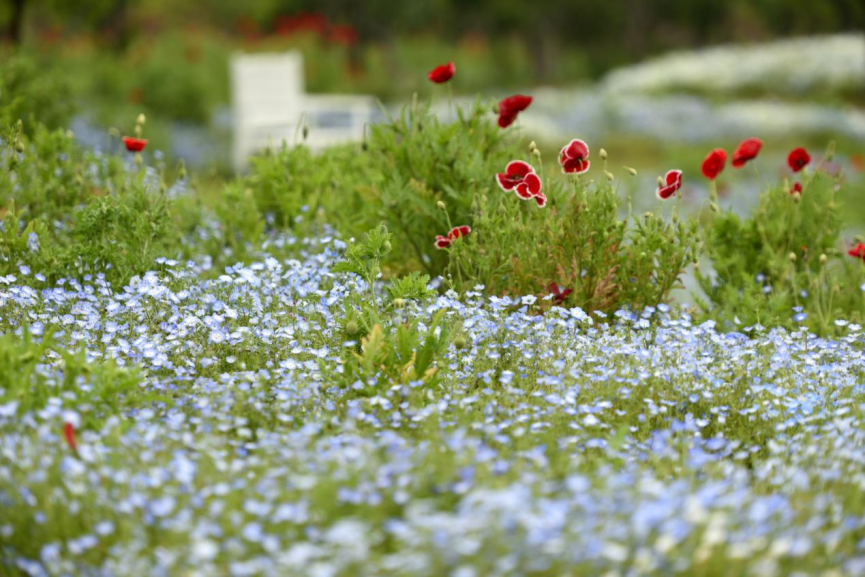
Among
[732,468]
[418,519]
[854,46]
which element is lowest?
[732,468]

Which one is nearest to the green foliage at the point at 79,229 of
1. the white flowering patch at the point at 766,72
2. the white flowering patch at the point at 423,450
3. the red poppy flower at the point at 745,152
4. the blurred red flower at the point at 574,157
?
the white flowering patch at the point at 423,450

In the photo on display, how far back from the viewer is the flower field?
2.38 meters

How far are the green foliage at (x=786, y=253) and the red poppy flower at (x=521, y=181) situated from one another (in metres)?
1.31

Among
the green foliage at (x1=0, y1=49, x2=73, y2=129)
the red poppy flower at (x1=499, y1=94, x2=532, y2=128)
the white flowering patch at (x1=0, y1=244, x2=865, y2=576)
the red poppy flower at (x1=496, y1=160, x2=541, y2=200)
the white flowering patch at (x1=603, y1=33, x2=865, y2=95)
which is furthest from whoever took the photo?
Result: the white flowering patch at (x1=603, y1=33, x2=865, y2=95)

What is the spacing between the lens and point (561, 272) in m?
4.50

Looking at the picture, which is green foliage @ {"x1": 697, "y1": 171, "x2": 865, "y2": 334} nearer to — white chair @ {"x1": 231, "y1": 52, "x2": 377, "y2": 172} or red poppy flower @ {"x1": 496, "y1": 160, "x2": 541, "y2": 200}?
red poppy flower @ {"x1": 496, "y1": 160, "x2": 541, "y2": 200}

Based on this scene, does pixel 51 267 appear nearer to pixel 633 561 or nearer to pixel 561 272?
pixel 561 272

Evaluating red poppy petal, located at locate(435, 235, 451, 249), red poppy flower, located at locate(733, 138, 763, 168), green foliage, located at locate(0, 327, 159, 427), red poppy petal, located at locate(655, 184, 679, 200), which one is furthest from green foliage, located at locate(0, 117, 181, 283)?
red poppy flower, located at locate(733, 138, 763, 168)

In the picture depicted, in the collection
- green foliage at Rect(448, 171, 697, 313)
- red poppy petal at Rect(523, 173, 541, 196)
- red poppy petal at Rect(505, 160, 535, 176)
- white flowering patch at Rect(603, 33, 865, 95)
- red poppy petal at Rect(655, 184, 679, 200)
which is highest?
white flowering patch at Rect(603, 33, 865, 95)

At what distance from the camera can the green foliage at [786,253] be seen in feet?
16.6

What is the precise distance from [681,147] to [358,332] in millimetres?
11584

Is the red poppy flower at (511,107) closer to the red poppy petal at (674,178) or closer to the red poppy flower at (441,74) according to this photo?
the red poppy flower at (441,74)

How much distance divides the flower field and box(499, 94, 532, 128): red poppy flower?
24mm

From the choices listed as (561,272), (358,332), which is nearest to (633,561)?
(358,332)
